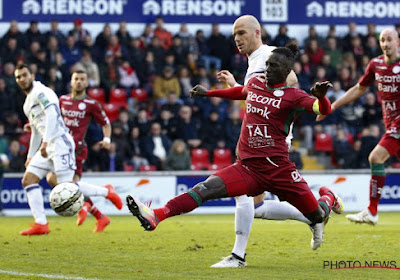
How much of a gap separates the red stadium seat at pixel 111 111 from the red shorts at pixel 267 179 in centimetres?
1268

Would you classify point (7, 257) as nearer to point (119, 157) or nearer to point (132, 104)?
point (119, 157)

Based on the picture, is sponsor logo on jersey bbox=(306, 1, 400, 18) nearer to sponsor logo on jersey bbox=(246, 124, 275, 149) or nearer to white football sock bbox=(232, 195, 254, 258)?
white football sock bbox=(232, 195, 254, 258)

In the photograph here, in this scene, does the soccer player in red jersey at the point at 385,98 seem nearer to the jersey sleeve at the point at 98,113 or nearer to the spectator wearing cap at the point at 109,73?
the jersey sleeve at the point at 98,113

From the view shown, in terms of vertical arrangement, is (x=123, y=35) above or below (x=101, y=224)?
above

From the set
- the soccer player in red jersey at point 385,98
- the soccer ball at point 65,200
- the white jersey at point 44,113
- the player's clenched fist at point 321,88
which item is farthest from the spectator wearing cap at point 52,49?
the player's clenched fist at point 321,88

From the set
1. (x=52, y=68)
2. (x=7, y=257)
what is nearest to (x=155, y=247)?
(x=7, y=257)

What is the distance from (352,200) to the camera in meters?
18.9

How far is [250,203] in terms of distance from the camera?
8484mm

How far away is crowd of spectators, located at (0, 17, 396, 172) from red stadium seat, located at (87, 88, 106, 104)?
16 centimetres

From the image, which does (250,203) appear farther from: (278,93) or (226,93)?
(278,93)

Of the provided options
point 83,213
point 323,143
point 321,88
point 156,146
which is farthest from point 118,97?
point 321,88

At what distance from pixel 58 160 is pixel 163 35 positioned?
32.4 ft

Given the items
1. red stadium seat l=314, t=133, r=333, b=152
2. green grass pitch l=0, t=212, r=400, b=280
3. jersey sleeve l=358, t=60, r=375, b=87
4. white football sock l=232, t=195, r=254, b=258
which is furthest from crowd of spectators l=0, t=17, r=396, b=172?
white football sock l=232, t=195, r=254, b=258

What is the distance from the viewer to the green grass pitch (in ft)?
25.4
